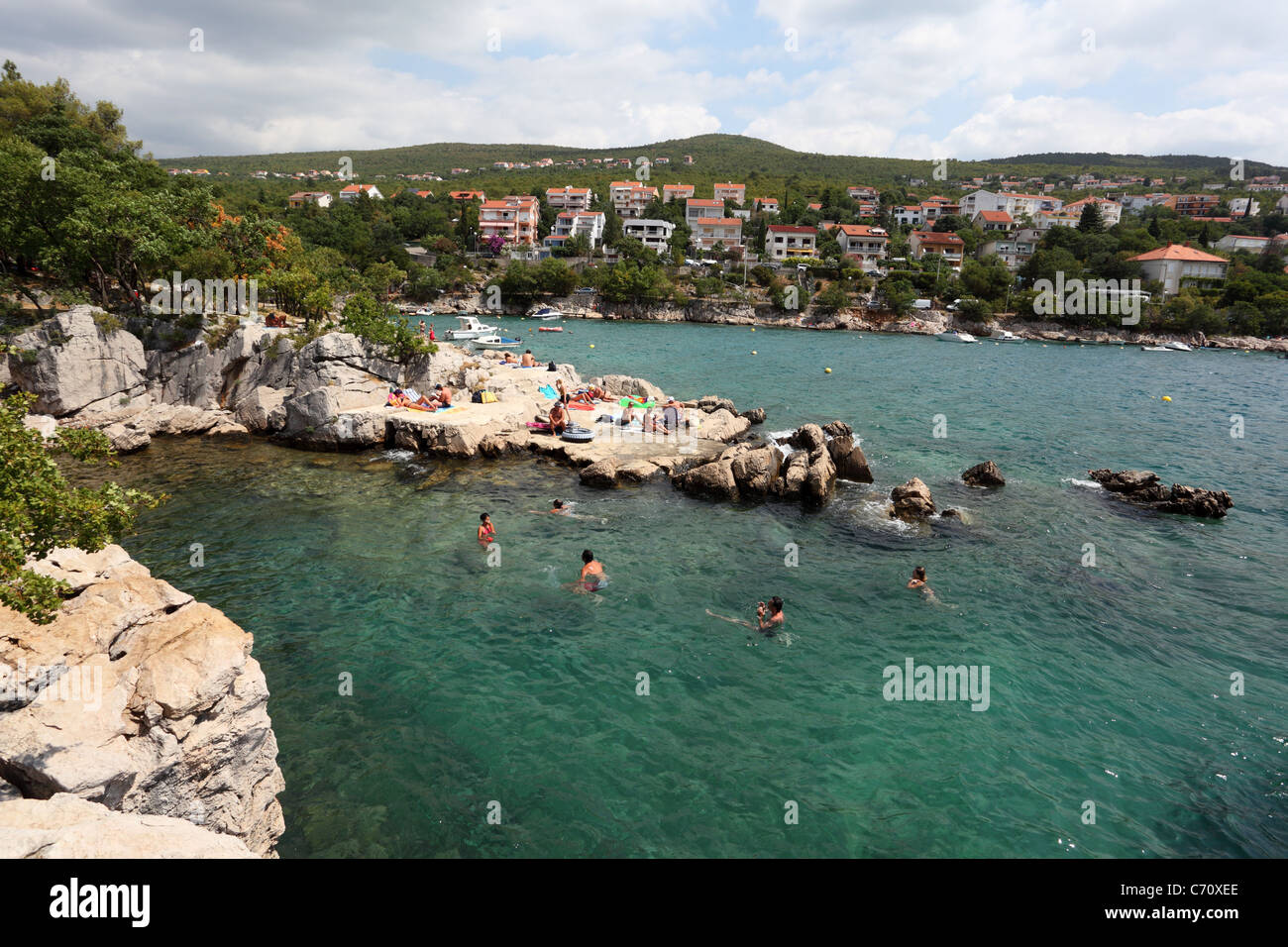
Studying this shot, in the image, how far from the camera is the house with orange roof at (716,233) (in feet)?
431

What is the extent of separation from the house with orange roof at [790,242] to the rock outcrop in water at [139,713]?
12681cm

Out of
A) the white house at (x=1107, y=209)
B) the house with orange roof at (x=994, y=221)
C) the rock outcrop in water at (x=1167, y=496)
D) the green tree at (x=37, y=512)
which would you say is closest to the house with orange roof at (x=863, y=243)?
the house with orange roof at (x=994, y=221)

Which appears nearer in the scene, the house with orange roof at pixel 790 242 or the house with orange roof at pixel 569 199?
the house with orange roof at pixel 790 242

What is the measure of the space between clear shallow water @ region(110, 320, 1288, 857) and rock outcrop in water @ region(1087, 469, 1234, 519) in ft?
3.55

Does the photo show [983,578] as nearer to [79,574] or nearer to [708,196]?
[79,574]

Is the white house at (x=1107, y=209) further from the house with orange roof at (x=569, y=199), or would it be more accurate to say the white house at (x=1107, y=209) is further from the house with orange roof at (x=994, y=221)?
the house with orange roof at (x=569, y=199)

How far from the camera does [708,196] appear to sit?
163 metres

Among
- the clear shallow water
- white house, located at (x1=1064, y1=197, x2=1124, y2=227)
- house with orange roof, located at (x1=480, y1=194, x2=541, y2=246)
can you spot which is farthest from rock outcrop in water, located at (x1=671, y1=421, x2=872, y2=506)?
white house, located at (x1=1064, y1=197, x2=1124, y2=227)

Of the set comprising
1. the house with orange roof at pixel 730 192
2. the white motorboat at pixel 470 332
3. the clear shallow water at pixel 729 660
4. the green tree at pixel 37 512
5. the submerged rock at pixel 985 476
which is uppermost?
the house with orange roof at pixel 730 192

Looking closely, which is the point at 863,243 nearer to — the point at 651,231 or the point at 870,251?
the point at 870,251

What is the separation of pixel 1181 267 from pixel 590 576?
131 m

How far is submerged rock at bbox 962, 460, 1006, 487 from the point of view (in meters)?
26.3

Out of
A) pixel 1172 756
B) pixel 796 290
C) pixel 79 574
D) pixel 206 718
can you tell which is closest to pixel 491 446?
pixel 79 574

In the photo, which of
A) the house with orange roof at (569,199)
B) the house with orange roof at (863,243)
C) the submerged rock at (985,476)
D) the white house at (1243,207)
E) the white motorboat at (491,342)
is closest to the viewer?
the submerged rock at (985,476)
